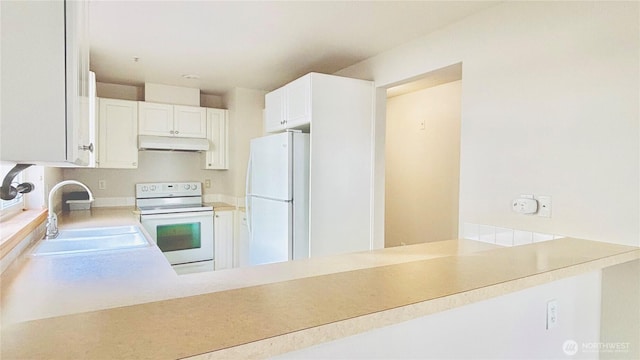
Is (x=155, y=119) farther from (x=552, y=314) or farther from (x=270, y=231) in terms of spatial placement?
(x=552, y=314)

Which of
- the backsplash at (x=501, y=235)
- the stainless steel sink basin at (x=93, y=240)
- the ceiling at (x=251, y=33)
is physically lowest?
the stainless steel sink basin at (x=93, y=240)

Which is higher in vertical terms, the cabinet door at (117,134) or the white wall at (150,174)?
the cabinet door at (117,134)

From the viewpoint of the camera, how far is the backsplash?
1.90 metres

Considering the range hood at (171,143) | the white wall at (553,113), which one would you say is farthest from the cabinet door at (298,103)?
the range hood at (171,143)

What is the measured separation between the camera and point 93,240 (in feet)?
7.89

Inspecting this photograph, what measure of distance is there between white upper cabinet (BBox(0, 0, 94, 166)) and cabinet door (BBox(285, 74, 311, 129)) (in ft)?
6.73

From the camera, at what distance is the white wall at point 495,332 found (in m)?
0.96

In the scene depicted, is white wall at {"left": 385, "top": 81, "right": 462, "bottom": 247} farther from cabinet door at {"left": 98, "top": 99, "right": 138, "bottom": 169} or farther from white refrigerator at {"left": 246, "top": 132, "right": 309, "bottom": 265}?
cabinet door at {"left": 98, "top": 99, "right": 138, "bottom": 169}

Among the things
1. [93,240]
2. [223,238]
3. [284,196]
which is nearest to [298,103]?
[284,196]

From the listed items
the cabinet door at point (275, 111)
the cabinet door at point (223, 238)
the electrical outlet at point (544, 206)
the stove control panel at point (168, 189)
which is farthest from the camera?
the stove control panel at point (168, 189)

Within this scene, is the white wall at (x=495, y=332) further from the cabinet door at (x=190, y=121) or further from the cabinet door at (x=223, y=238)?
the cabinet door at (x=190, y=121)

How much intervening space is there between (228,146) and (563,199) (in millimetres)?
3468

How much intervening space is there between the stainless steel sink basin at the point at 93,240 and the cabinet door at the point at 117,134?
127cm

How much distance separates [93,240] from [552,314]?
2633 mm
